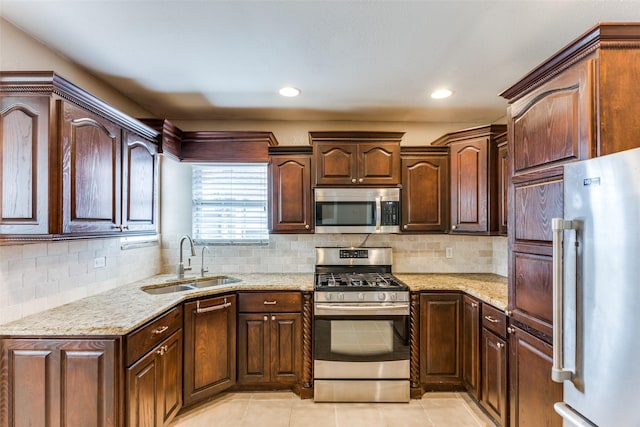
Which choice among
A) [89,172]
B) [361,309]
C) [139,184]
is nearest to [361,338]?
[361,309]

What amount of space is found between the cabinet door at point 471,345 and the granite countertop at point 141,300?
120 millimetres

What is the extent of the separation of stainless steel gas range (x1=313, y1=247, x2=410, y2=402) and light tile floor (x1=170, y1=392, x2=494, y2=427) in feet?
0.33

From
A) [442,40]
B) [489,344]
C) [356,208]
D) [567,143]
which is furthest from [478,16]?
[489,344]

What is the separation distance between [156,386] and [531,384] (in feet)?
7.26

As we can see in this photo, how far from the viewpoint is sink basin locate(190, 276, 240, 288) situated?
121 inches

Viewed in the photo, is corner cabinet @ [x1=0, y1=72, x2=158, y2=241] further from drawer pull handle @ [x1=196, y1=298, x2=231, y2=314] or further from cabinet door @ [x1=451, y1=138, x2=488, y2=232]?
cabinet door @ [x1=451, y1=138, x2=488, y2=232]

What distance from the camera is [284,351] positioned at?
2709mm

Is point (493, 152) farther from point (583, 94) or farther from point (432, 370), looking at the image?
point (432, 370)

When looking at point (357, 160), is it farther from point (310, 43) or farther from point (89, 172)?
point (89, 172)

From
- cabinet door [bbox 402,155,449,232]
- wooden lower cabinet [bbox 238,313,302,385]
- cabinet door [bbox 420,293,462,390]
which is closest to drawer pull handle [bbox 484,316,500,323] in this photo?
cabinet door [bbox 420,293,462,390]

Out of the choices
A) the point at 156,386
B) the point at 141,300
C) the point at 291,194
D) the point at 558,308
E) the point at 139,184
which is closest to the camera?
the point at 558,308

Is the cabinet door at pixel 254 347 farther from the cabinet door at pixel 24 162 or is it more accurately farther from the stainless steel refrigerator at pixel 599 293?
the stainless steel refrigerator at pixel 599 293

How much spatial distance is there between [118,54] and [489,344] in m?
3.23

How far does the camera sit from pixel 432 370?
271cm
